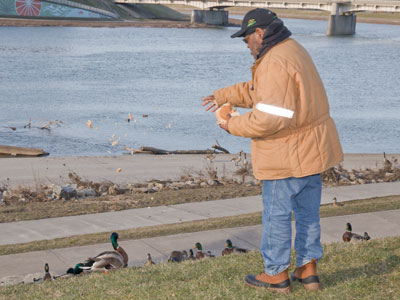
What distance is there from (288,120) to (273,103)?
0.16 metres

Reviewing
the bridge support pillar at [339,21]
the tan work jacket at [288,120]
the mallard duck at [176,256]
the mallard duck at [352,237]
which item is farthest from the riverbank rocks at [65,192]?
the bridge support pillar at [339,21]

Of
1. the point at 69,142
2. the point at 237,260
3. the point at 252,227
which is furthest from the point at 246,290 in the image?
the point at 69,142

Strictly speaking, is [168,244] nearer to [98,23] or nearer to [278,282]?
[278,282]

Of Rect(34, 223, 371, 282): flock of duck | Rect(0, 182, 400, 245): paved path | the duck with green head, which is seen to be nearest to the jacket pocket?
Rect(34, 223, 371, 282): flock of duck

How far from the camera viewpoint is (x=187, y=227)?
9852 mm

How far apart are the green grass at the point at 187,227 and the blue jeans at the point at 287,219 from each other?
411cm

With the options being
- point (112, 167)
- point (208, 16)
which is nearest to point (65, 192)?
point (112, 167)

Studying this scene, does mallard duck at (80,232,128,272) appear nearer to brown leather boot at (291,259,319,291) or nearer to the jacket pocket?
brown leather boot at (291,259,319,291)

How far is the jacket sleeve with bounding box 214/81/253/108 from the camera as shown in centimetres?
566

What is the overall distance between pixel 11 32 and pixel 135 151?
65.7 metres

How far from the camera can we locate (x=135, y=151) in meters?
21.9

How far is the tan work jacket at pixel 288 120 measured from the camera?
5008mm

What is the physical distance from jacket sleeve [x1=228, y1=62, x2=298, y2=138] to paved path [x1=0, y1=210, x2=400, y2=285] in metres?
3.46

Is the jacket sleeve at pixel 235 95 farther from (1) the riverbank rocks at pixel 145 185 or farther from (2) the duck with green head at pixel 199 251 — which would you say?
(1) the riverbank rocks at pixel 145 185
